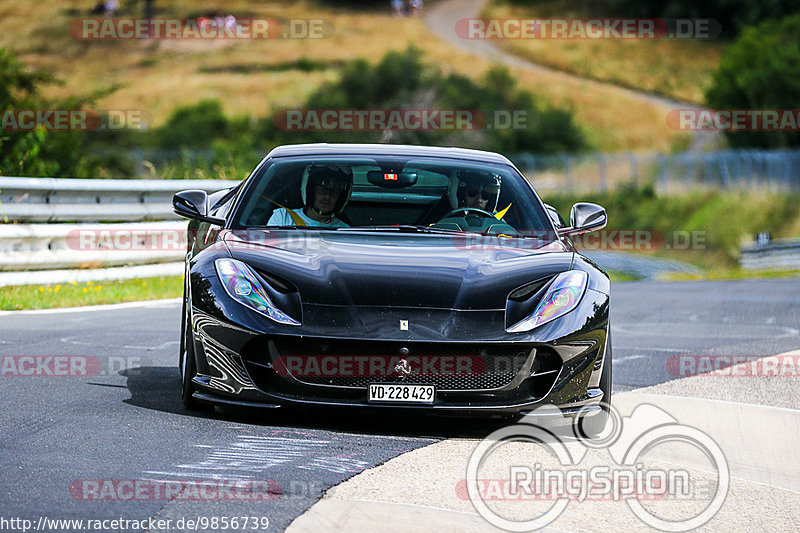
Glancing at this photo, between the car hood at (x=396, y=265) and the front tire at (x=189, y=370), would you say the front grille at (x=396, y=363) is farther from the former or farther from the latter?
the front tire at (x=189, y=370)

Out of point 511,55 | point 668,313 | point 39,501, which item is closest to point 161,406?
point 39,501

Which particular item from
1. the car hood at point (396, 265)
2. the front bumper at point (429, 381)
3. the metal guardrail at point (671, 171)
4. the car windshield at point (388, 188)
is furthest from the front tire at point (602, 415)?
the metal guardrail at point (671, 171)

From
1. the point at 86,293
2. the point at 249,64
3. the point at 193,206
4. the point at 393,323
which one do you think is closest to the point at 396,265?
the point at 393,323

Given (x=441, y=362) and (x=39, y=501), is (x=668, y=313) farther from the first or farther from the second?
(x=39, y=501)

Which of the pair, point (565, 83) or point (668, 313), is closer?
point (668, 313)

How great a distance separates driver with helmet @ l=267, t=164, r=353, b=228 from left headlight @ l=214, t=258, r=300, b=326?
0.86 meters

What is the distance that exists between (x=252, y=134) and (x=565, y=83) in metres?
24.8

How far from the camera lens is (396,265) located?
245 inches

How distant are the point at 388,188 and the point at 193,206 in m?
1.09

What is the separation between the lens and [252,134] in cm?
7119

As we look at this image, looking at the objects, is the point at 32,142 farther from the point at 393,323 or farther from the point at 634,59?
the point at 634,59

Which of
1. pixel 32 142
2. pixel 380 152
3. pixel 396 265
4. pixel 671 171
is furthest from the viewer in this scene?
pixel 671 171

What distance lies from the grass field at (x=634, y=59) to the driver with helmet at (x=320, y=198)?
81.1 m

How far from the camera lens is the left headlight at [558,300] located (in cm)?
601
